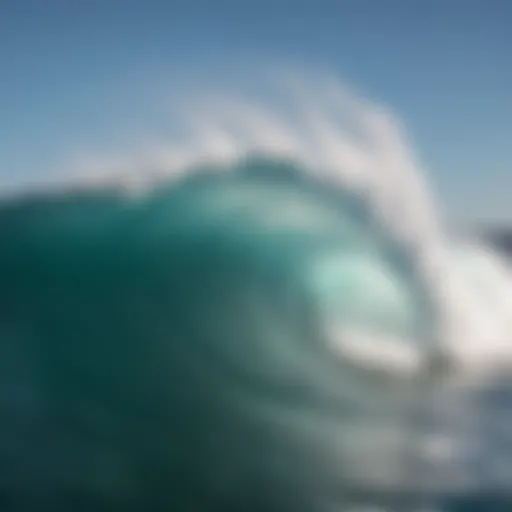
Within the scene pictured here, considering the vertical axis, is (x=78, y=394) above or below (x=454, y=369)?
below

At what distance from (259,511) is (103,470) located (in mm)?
892

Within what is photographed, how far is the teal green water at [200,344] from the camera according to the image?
164 inches

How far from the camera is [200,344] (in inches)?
221

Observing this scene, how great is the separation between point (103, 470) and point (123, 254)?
2.78 m

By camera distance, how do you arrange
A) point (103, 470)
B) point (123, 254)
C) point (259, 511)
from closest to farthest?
point (259, 511) → point (103, 470) → point (123, 254)

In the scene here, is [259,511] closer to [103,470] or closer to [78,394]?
[103,470]

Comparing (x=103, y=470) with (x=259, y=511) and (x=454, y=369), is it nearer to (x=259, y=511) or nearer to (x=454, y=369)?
(x=259, y=511)

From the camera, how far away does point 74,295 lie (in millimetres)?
6461

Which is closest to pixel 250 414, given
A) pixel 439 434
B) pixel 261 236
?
pixel 439 434

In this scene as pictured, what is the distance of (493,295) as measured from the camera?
20.6 ft

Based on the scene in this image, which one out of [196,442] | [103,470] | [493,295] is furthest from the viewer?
[493,295]

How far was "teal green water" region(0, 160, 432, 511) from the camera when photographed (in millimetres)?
4156

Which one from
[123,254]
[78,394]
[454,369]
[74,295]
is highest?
[123,254]

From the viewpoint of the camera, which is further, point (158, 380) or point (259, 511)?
point (158, 380)
